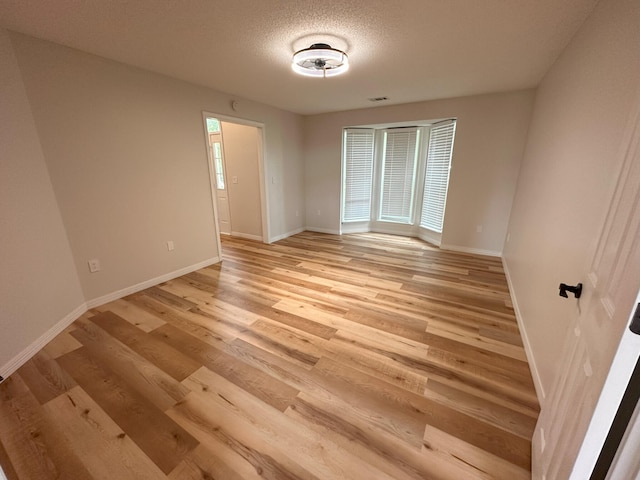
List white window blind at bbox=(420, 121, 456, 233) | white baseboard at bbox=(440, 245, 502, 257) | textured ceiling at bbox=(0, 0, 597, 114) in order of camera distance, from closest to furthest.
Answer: textured ceiling at bbox=(0, 0, 597, 114), white baseboard at bbox=(440, 245, 502, 257), white window blind at bbox=(420, 121, 456, 233)

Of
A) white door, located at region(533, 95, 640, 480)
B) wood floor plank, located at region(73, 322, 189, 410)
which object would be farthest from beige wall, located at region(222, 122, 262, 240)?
white door, located at region(533, 95, 640, 480)

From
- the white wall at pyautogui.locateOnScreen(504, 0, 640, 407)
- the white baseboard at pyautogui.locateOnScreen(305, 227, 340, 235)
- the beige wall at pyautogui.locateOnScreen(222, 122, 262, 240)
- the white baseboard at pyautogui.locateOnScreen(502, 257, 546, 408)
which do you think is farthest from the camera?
the white baseboard at pyautogui.locateOnScreen(305, 227, 340, 235)

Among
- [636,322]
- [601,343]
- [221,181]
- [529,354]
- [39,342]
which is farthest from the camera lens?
[221,181]

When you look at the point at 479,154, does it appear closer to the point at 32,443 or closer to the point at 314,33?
the point at 314,33

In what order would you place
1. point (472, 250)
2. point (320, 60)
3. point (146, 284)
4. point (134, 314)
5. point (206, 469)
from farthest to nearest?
1. point (472, 250)
2. point (146, 284)
3. point (134, 314)
4. point (320, 60)
5. point (206, 469)

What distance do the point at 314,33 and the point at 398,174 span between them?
142 inches

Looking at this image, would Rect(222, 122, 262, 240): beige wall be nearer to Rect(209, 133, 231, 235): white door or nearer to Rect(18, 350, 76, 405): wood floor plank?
Rect(209, 133, 231, 235): white door

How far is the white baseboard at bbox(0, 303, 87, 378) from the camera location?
5.72ft

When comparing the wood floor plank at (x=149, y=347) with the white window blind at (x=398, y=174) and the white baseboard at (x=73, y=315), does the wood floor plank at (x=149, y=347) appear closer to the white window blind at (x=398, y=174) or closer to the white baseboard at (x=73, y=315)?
the white baseboard at (x=73, y=315)

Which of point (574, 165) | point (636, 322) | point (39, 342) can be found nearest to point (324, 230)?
point (574, 165)

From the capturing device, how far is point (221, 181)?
5.29 m

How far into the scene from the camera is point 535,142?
286cm

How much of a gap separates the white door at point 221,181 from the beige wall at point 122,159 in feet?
5.03

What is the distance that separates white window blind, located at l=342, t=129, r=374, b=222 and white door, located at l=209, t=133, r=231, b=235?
2480 millimetres
